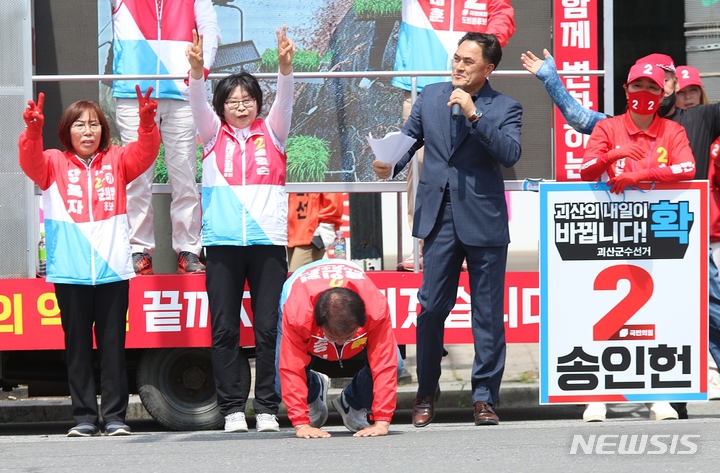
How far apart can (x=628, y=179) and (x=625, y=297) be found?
653mm

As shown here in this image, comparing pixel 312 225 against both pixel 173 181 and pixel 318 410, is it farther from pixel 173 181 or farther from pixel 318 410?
pixel 318 410

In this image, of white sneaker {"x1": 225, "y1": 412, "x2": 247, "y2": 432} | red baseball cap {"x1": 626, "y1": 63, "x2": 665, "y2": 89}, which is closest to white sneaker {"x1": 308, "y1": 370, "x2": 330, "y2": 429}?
white sneaker {"x1": 225, "y1": 412, "x2": 247, "y2": 432}

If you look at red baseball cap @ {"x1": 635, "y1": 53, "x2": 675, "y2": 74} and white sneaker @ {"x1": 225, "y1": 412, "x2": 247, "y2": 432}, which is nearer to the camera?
red baseball cap @ {"x1": 635, "y1": 53, "x2": 675, "y2": 74}

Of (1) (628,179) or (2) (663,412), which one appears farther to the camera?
(2) (663,412)

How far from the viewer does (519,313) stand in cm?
743

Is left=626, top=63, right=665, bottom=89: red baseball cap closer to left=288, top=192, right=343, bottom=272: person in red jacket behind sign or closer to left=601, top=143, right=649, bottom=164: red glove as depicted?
left=601, top=143, right=649, bottom=164: red glove

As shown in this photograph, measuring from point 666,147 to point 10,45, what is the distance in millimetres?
4127

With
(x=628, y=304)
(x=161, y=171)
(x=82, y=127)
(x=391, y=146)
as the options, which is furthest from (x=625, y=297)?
(x=161, y=171)

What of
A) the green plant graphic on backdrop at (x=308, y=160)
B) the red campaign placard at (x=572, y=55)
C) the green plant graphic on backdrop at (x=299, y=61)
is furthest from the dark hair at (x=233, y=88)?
the red campaign placard at (x=572, y=55)

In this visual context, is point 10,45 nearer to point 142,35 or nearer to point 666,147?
point 142,35

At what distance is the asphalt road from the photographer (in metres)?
5.05

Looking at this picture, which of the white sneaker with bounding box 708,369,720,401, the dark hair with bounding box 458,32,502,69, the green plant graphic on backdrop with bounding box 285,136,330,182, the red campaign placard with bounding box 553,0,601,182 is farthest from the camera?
the red campaign placard with bounding box 553,0,601,182

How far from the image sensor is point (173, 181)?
756 centimetres

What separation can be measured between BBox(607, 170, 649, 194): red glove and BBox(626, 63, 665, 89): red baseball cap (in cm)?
52
